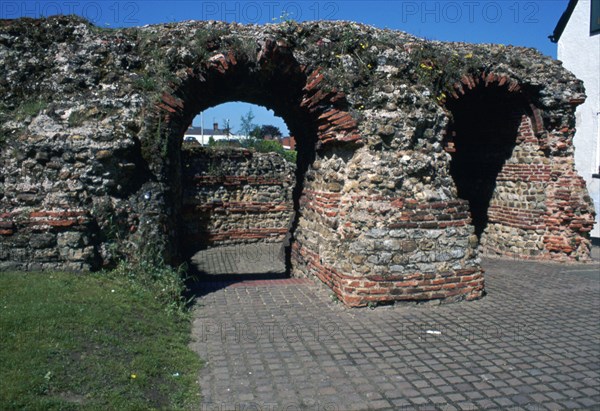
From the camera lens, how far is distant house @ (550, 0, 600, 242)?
49.9ft

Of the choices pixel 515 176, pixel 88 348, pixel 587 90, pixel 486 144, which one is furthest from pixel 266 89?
pixel 587 90

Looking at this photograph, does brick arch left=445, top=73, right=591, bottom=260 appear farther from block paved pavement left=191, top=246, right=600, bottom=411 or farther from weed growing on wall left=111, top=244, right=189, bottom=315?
weed growing on wall left=111, top=244, right=189, bottom=315

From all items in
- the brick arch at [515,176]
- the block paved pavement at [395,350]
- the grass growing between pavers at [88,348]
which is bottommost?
the block paved pavement at [395,350]

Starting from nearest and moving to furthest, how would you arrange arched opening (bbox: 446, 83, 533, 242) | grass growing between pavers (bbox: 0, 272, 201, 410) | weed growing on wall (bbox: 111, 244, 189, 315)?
grass growing between pavers (bbox: 0, 272, 201, 410) → weed growing on wall (bbox: 111, 244, 189, 315) → arched opening (bbox: 446, 83, 533, 242)

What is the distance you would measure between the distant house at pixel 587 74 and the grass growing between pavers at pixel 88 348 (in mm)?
14331

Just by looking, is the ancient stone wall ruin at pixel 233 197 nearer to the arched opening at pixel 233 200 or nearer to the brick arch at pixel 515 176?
the arched opening at pixel 233 200

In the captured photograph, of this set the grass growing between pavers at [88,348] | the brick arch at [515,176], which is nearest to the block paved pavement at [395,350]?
the grass growing between pavers at [88,348]

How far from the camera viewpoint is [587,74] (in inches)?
615

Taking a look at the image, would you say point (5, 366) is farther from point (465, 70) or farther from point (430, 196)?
point (465, 70)

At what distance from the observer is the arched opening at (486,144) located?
381 inches

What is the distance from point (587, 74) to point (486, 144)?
767 centimetres

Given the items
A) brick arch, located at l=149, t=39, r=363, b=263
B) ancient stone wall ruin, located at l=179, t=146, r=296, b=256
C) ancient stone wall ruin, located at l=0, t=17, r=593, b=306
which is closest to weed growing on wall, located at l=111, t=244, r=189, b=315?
ancient stone wall ruin, located at l=0, t=17, r=593, b=306

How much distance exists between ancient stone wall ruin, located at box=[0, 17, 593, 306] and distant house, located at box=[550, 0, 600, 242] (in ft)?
33.5

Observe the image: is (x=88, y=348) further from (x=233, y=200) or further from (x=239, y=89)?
(x=233, y=200)
